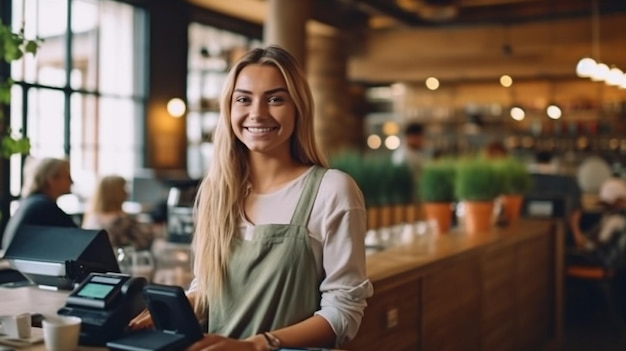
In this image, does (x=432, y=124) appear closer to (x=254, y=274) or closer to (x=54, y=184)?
(x=54, y=184)

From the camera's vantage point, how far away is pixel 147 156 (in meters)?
11.7

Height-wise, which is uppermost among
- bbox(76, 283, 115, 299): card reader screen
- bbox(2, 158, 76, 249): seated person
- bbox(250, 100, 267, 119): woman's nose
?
bbox(250, 100, 267, 119): woman's nose

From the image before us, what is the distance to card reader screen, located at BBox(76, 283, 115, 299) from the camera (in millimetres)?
1842

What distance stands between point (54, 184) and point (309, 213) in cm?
288

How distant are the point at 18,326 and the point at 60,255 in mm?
586

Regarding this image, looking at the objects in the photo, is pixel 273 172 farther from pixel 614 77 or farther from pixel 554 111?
pixel 554 111

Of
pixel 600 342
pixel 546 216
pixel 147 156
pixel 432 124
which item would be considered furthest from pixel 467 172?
pixel 432 124

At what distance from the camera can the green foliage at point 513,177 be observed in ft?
16.8

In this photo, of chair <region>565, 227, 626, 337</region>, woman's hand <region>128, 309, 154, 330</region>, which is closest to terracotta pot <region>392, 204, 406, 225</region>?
chair <region>565, 227, 626, 337</region>

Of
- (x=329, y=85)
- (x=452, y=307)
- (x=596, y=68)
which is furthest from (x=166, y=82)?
(x=452, y=307)

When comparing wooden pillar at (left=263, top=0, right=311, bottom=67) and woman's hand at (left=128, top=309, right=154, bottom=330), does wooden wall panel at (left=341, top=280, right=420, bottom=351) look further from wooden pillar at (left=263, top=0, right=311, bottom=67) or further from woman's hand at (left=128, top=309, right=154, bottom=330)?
wooden pillar at (left=263, top=0, right=311, bottom=67)

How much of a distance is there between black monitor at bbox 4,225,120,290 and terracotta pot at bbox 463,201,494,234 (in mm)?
2724

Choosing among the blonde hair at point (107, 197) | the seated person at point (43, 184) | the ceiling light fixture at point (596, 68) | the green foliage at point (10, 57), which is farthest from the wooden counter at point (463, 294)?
the ceiling light fixture at point (596, 68)

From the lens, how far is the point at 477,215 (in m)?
4.74
